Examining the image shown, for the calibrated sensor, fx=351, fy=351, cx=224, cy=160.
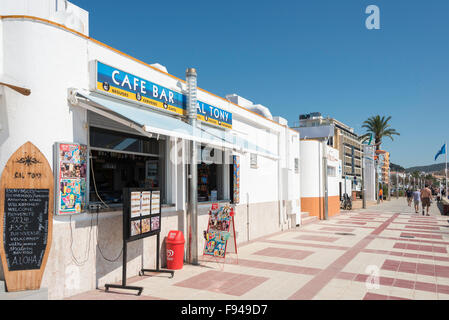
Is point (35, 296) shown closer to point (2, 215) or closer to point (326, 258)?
point (2, 215)

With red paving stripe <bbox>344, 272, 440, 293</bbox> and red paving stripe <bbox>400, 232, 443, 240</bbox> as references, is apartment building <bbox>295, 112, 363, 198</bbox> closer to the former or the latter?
red paving stripe <bbox>400, 232, 443, 240</bbox>

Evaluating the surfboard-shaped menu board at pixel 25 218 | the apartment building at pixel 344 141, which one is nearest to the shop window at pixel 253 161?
the surfboard-shaped menu board at pixel 25 218

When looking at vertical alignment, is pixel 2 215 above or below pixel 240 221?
above

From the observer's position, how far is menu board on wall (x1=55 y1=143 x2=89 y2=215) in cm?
535

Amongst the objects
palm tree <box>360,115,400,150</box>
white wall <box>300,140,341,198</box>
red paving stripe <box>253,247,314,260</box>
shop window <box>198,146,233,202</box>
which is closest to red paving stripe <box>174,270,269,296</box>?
red paving stripe <box>253,247,314,260</box>

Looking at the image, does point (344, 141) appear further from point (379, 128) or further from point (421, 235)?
point (421, 235)

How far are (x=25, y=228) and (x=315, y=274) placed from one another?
532 cm

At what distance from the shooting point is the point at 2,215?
487cm

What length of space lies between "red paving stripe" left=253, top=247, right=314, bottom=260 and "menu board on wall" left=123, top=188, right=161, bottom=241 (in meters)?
3.60

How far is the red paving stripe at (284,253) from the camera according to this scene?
894cm

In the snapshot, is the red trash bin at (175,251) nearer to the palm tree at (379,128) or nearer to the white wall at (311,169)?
the white wall at (311,169)
